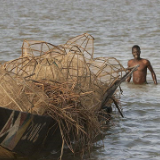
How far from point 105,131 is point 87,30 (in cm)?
1052

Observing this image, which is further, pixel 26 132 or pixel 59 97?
pixel 59 97

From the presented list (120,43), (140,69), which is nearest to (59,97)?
(140,69)

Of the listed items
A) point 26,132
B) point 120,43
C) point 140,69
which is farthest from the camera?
point 120,43

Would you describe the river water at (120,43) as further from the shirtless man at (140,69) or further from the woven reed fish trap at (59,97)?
the woven reed fish trap at (59,97)

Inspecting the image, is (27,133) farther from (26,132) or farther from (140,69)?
(140,69)

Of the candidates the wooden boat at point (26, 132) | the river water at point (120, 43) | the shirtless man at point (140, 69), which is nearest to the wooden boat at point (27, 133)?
the wooden boat at point (26, 132)

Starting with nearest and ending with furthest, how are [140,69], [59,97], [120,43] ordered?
[59,97]
[140,69]
[120,43]

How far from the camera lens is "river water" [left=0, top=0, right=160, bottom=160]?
211 inches

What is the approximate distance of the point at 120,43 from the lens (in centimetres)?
1296

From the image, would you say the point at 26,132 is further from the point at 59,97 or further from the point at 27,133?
the point at 59,97

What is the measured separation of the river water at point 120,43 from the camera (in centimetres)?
535

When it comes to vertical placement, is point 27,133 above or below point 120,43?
below

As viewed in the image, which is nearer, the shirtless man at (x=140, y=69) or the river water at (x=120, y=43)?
the river water at (x=120, y=43)

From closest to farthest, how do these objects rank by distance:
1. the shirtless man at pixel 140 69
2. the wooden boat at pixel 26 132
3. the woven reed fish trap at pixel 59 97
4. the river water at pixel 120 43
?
the wooden boat at pixel 26 132 < the woven reed fish trap at pixel 59 97 < the river water at pixel 120 43 < the shirtless man at pixel 140 69
